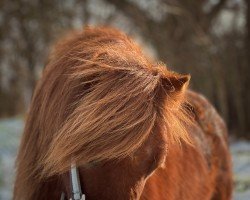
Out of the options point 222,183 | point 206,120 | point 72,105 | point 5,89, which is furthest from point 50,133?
point 5,89

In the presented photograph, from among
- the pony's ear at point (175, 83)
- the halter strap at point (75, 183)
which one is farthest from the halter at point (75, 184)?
the pony's ear at point (175, 83)

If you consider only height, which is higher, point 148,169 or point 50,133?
point 50,133

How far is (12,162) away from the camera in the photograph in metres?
6.97

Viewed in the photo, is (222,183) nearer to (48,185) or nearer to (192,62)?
(48,185)

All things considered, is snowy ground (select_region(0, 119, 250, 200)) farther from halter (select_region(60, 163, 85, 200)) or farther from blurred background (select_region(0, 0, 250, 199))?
halter (select_region(60, 163, 85, 200))

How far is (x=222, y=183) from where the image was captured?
3.67 metres

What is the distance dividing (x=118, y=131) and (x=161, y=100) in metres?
0.21

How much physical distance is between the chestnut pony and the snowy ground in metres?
1.57

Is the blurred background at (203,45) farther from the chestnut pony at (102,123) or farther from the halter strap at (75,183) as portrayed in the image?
the halter strap at (75,183)

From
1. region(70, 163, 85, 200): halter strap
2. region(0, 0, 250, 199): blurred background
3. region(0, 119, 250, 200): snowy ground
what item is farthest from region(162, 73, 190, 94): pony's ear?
region(0, 0, 250, 199): blurred background

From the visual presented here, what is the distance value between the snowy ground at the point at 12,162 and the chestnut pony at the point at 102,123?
5.14ft

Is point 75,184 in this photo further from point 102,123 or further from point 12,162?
point 12,162

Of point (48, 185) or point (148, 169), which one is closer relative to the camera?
point (148, 169)

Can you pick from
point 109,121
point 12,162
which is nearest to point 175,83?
point 109,121
